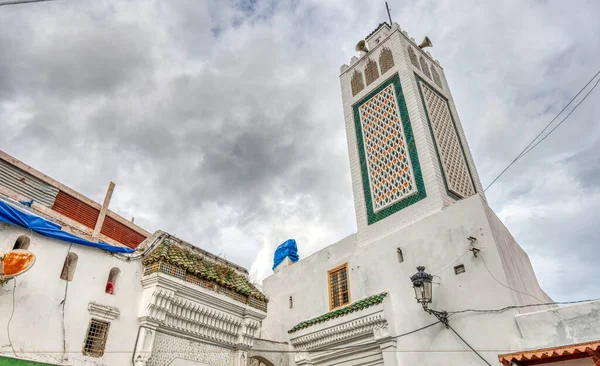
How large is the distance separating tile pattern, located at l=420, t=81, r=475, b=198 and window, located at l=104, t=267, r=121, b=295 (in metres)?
8.10

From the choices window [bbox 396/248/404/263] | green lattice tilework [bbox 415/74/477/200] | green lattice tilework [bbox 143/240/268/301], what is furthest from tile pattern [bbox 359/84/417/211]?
green lattice tilework [bbox 143/240/268/301]

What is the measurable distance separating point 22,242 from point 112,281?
5.02ft

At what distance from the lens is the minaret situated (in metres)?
10.3

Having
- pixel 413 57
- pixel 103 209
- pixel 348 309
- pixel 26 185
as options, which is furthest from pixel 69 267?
pixel 413 57

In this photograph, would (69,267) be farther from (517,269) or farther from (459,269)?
(517,269)

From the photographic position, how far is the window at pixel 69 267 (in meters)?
5.65

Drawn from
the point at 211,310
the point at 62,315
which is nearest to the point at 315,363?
the point at 211,310

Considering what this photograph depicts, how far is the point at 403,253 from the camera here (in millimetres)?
9586

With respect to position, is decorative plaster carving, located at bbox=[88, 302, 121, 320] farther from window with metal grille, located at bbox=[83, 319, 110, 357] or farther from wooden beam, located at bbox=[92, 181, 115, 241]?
wooden beam, located at bbox=[92, 181, 115, 241]

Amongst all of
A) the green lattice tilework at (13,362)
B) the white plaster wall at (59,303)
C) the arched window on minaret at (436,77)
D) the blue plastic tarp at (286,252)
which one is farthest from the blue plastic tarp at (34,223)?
the arched window on minaret at (436,77)

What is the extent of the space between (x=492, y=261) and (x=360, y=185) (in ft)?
15.9

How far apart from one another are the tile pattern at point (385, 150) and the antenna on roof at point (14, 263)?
8.41 metres

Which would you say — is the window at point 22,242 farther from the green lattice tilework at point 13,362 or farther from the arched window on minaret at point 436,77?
the arched window on minaret at point 436,77

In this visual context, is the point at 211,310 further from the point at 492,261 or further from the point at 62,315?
the point at 492,261
